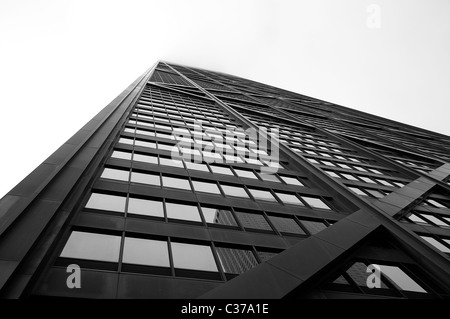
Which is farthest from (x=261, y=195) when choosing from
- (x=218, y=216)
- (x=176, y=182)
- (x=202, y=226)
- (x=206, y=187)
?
(x=202, y=226)

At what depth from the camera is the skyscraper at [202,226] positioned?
715 cm

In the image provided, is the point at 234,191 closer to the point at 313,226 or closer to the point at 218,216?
the point at 218,216

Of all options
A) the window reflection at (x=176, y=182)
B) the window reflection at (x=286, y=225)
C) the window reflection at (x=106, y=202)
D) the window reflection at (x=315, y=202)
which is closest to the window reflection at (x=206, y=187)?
the window reflection at (x=176, y=182)

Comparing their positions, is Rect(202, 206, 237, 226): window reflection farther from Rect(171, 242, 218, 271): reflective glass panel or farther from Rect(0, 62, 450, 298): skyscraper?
Rect(171, 242, 218, 271): reflective glass panel

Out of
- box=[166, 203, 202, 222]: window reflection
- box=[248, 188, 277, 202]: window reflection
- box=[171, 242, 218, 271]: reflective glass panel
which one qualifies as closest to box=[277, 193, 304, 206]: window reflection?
box=[248, 188, 277, 202]: window reflection

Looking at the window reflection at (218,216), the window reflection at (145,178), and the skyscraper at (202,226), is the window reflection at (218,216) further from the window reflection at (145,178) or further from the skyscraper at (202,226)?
the window reflection at (145,178)

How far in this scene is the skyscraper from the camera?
715 cm

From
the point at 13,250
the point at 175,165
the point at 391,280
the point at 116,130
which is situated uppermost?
the point at 116,130

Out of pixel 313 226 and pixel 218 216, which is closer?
pixel 218 216

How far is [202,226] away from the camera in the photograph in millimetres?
10594

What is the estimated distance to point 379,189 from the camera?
19.1m
